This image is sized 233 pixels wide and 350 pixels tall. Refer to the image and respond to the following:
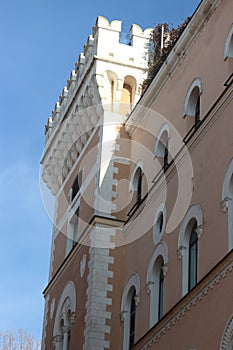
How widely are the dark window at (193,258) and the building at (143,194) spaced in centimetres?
2

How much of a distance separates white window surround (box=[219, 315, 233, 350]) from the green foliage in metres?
10.1

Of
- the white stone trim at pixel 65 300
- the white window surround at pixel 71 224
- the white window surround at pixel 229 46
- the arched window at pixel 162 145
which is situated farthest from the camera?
the white window surround at pixel 71 224

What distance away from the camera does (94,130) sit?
22.6 metres

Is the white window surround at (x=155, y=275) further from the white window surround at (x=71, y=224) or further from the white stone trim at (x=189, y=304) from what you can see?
the white window surround at (x=71, y=224)

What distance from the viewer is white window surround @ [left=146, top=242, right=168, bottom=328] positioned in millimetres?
17641

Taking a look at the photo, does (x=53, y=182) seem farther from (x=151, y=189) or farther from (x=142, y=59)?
(x=151, y=189)

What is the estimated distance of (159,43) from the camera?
77.5ft

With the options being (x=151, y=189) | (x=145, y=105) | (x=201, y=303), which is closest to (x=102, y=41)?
(x=145, y=105)

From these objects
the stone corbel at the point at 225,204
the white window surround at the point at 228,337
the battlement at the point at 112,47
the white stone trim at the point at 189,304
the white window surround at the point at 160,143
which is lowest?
the white window surround at the point at 228,337

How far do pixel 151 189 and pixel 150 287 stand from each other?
7.21 feet

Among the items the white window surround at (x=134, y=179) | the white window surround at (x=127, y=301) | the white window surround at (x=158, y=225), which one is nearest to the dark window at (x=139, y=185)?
the white window surround at (x=134, y=179)

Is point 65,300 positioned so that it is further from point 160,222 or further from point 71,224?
point 160,222

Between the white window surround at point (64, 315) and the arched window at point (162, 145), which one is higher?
the arched window at point (162, 145)

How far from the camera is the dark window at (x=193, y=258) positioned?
1608 centimetres
